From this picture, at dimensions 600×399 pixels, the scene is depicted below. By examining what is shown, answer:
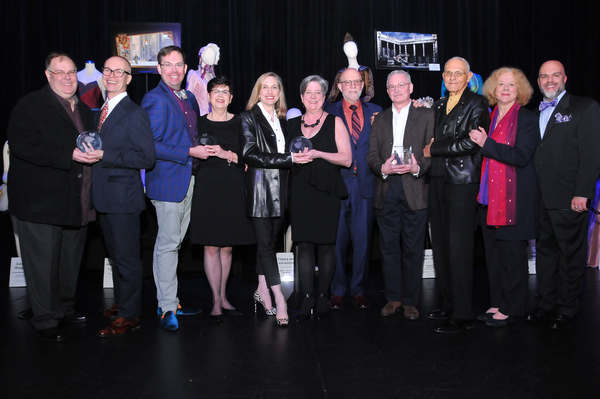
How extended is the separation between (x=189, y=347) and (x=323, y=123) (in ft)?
5.27

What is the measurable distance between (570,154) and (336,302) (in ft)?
6.12

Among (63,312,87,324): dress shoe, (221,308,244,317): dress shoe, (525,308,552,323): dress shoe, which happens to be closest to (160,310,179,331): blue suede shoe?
(221,308,244,317): dress shoe

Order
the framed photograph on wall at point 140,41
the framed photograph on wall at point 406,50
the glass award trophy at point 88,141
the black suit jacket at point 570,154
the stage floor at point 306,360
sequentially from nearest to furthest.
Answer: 1. the stage floor at point 306,360
2. the glass award trophy at point 88,141
3. the black suit jacket at point 570,154
4. the framed photograph on wall at point 140,41
5. the framed photograph on wall at point 406,50

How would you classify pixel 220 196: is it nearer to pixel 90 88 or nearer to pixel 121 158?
pixel 121 158

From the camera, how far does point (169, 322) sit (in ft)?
11.4

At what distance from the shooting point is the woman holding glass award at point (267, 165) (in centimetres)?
343

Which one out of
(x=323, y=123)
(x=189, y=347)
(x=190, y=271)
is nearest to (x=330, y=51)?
(x=190, y=271)

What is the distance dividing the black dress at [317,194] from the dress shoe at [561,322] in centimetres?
149

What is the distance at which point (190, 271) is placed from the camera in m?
5.44

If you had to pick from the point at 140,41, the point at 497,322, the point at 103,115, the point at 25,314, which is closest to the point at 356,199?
the point at 497,322

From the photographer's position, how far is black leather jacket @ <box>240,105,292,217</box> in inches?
134

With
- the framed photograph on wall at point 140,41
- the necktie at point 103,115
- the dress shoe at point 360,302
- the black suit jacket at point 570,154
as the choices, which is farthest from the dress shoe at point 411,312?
the framed photograph on wall at point 140,41

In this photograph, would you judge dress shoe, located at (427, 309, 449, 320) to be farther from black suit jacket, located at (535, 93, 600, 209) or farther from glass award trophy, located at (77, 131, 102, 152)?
glass award trophy, located at (77, 131, 102, 152)

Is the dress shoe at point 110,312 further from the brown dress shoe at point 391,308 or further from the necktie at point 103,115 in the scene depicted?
the brown dress shoe at point 391,308
